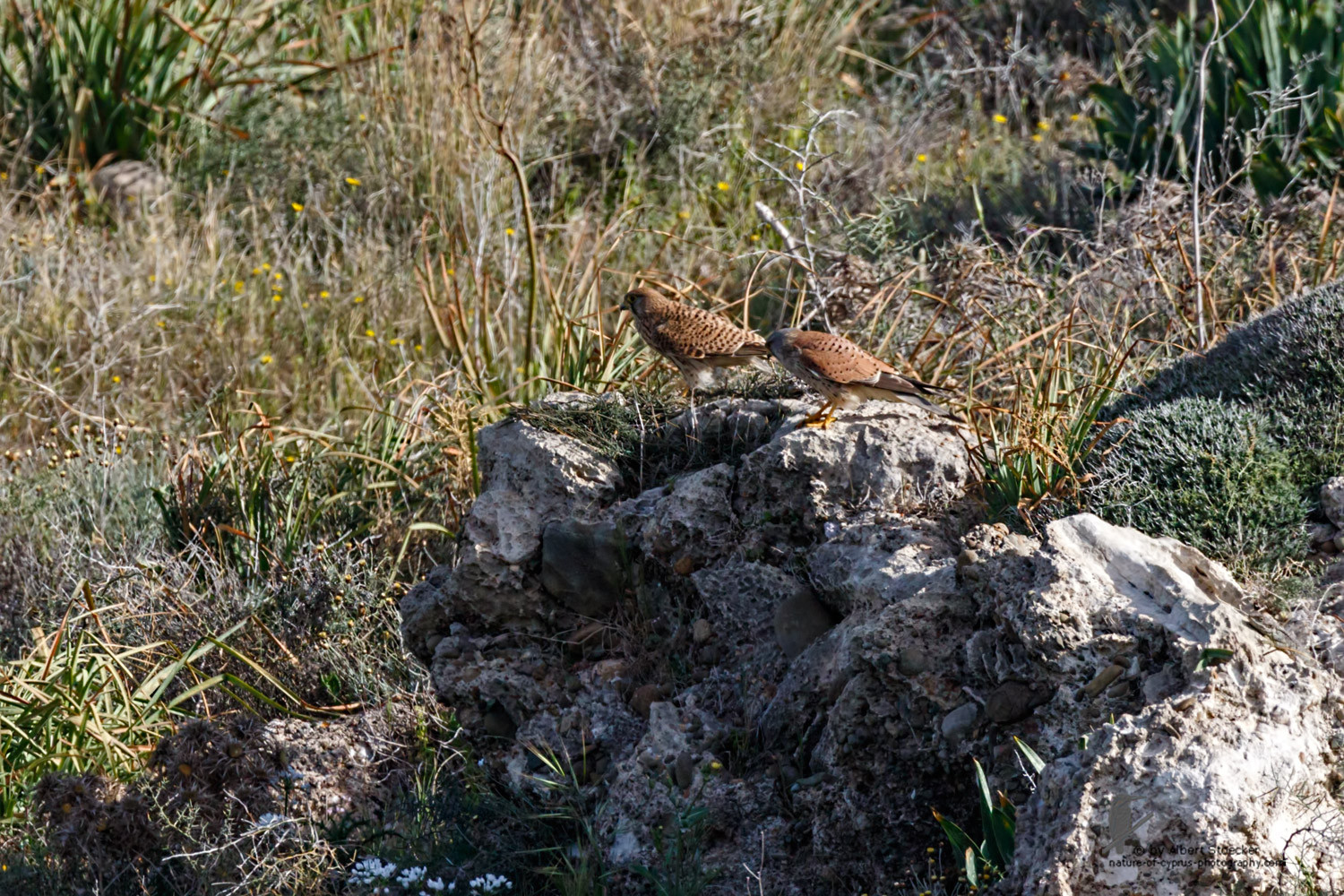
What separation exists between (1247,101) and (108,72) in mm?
7184

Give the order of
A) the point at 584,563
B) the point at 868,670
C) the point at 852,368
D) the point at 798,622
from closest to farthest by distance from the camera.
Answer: the point at 868,670 → the point at 798,622 → the point at 852,368 → the point at 584,563

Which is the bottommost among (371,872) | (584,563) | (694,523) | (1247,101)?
(371,872)

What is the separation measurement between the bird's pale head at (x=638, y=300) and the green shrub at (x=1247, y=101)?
10.6 feet

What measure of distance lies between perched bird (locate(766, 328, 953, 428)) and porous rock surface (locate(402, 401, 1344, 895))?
0.09 metres

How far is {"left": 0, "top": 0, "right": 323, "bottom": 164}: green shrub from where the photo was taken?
8648mm

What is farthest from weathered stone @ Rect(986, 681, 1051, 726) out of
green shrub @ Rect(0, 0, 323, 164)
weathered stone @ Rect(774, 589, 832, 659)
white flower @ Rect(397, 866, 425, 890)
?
green shrub @ Rect(0, 0, 323, 164)

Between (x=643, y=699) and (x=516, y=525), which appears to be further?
(x=516, y=525)

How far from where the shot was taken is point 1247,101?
729 centimetres

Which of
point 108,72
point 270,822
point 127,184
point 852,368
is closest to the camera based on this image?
Answer: point 270,822

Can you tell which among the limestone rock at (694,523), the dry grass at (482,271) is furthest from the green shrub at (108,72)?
the limestone rock at (694,523)

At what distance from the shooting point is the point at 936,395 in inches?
172

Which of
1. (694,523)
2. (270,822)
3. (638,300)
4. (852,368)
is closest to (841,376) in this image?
(852,368)

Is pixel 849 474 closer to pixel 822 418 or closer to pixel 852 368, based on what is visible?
pixel 822 418

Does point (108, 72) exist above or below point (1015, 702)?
below
